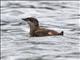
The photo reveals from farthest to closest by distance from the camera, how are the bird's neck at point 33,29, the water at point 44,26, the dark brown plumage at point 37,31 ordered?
the bird's neck at point 33,29 < the dark brown plumage at point 37,31 < the water at point 44,26

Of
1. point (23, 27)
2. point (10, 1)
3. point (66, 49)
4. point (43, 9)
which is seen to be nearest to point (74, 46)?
point (66, 49)

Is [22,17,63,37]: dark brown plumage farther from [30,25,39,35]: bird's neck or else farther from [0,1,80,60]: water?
[0,1,80,60]: water

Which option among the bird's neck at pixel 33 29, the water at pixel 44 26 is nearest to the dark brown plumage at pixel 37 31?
the bird's neck at pixel 33 29

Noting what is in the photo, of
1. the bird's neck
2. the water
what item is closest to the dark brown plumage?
the bird's neck

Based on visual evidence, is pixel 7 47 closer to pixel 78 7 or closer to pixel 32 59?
pixel 32 59

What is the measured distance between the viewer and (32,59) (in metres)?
14.3

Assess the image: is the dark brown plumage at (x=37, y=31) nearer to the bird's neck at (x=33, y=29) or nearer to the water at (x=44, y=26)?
the bird's neck at (x=33, y=29)

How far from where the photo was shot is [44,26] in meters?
19.2

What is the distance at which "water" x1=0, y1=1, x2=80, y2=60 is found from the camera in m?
14.8

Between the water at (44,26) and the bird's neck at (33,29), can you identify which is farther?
the bird's neck at (33,29)

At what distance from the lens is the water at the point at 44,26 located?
1484cm

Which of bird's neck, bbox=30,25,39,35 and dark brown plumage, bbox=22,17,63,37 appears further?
bird's neck, bbox=30,25,39,35

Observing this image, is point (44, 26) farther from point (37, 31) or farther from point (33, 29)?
point (37, 31)

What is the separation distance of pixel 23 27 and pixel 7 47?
378 cm
